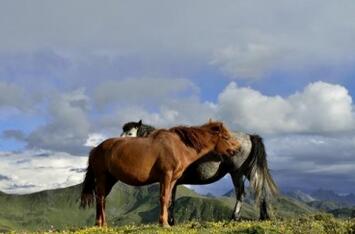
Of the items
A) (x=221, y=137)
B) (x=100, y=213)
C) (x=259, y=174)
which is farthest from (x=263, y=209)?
(x=100, y=213)

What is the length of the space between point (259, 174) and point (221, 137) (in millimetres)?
4294

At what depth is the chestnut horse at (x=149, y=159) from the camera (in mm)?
20969

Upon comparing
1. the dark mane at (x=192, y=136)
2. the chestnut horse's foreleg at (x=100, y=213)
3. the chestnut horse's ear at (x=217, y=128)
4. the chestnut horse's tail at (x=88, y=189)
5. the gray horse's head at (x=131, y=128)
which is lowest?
the chestnut horse's foreleg at (x=100, y=213)

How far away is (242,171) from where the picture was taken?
26641 millimetres

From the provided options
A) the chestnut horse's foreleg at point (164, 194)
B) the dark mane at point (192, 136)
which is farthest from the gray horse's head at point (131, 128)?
the chestnut horse's foreleg at point (164, 194)

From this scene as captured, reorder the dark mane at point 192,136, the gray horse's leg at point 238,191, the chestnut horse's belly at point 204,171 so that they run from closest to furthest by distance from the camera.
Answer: the dark mane at point 192,136
the chestnut horse's belly at point 204,171
the gray horse's leg at point 238,191

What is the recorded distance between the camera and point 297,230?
1285cm

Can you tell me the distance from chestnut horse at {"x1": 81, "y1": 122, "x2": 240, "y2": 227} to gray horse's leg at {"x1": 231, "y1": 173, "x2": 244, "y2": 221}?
3692 millimetres

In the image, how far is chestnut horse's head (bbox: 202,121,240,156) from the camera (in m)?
23.2

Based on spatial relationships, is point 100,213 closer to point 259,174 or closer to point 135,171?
point 135,171

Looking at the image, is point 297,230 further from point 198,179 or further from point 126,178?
point 198,179

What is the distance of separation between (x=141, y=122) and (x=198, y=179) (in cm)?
478

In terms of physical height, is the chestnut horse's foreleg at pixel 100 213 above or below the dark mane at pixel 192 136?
below

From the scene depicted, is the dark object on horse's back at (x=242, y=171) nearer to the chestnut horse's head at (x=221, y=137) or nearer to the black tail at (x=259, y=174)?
the black tail at (x=259, y=174)
